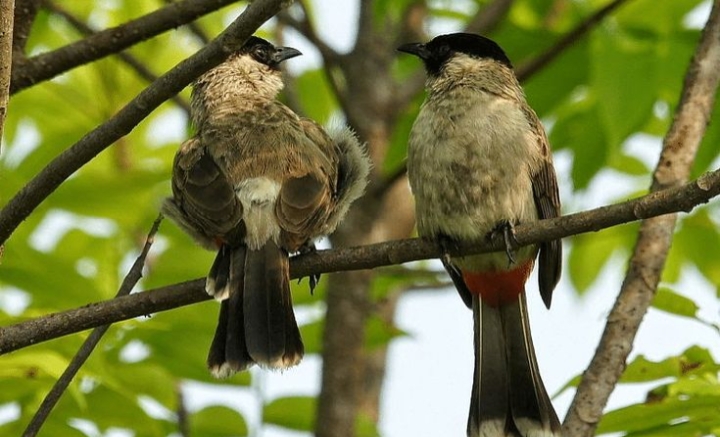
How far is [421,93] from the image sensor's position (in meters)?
5.77

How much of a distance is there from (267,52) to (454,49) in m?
0.85

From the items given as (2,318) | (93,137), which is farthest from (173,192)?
(93,137)

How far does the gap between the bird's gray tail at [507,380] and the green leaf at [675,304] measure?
0.87 meters

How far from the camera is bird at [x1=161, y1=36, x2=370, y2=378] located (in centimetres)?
353

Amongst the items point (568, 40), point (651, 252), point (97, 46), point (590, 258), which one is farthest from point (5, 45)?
point (590, 258)

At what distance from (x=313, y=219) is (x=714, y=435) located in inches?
55.4

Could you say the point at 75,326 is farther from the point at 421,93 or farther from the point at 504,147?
the point at 421,93

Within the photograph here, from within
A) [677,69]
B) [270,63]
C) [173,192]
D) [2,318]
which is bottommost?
[2,318]

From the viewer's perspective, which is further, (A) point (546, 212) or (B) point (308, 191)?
(A) point (546, 212)

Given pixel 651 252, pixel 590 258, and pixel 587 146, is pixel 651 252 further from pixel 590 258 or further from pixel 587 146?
pixel 590 258

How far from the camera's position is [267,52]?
5.00 meters

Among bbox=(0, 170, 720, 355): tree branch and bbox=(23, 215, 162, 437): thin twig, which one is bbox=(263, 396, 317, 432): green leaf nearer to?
bbox=(0, 170, 720, 355): tree branch

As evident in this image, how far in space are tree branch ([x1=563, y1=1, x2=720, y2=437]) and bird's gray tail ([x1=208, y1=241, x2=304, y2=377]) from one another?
896 millimetres

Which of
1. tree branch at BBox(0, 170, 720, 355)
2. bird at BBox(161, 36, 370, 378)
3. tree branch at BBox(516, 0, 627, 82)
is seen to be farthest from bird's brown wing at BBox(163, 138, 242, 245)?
tree branch at BBox(516, 0, 627, 82)
